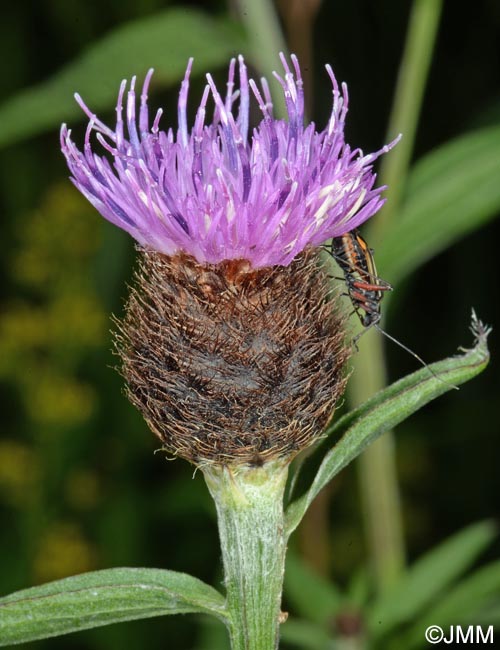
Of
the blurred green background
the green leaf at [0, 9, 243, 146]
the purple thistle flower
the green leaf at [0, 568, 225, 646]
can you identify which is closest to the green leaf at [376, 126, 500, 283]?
the blurred green background

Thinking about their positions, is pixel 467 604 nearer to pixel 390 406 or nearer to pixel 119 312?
pixel 390 406

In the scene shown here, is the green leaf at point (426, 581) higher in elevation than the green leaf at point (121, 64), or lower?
lower

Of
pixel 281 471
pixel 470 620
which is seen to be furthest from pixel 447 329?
pixel 281 471

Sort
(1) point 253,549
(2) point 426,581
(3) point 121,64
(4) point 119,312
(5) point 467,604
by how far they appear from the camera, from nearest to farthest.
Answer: (1) point 253,549 → (5) point 467,604 → (2) point 426,581 → (3) point 121,64 → (4) point 119,312

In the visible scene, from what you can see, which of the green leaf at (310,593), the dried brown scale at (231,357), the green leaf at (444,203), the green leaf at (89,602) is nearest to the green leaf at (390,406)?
the dried brown scale at (231,357)

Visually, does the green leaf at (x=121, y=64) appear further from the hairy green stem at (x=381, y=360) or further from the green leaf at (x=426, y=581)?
the green leaf at (x=426, y=581)

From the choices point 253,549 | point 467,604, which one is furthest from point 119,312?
point 253,549
